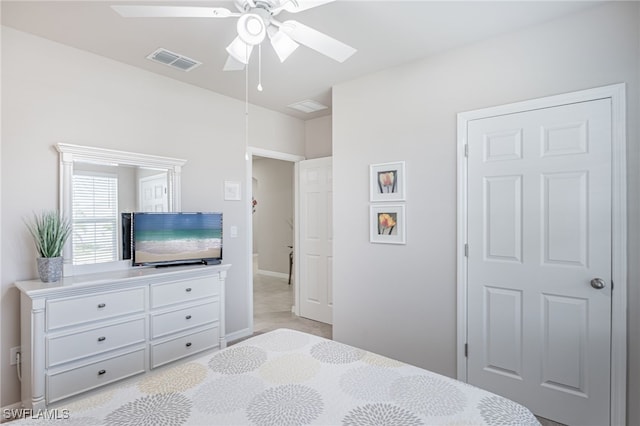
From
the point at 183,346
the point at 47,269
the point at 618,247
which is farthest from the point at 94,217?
the point at 618,247

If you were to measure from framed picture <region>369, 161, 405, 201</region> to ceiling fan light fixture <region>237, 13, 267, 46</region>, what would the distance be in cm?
168

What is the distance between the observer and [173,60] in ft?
9.29

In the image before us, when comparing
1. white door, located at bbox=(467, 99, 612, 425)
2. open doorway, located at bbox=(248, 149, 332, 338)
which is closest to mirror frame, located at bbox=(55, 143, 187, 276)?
white door, located at bbox=(467, 99, 612, 425)

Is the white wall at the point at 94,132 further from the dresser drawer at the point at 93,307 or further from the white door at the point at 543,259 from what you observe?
the white door at the point at 543,259

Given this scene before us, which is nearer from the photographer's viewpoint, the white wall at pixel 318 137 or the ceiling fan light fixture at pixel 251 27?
the ceiling fan light fixture at pixel 251 27

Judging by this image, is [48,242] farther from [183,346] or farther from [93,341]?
[183,346]

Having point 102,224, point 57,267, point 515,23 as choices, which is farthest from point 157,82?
point 515,23

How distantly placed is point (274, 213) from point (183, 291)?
473 cm

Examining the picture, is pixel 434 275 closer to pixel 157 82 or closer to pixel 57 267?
pixel 57 267

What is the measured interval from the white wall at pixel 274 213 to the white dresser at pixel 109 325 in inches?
167

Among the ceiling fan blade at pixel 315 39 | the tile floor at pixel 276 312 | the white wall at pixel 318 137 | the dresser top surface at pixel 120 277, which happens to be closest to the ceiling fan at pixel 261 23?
the ceiling fan blade at pixel 315 39

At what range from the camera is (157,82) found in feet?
10.3

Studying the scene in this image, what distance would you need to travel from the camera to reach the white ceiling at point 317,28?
2.11 meters

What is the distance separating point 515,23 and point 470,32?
28 centimetres
